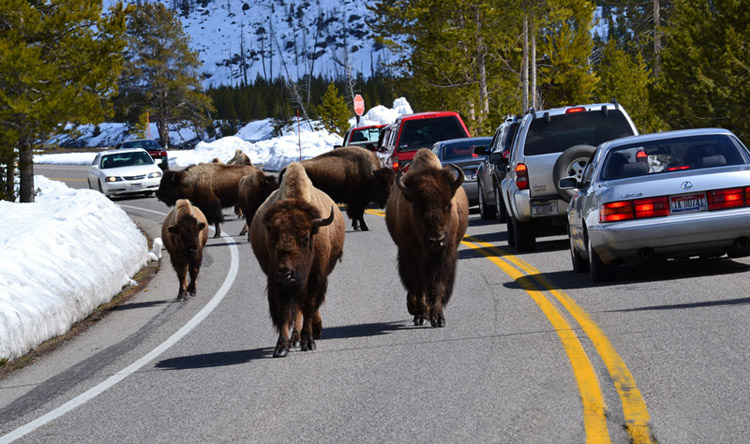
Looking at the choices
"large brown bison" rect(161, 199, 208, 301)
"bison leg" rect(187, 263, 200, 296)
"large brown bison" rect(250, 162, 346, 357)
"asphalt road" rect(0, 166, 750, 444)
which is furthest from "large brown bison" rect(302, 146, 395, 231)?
"large brown bison" rect(250, 162, 346, 357)

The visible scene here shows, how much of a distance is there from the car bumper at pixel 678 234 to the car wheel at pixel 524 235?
4583 millimetres

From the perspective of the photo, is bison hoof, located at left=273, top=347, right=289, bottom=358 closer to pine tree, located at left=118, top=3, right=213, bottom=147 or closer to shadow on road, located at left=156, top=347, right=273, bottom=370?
shadow on road, located at left=156, top=347, right=273, bottom=370

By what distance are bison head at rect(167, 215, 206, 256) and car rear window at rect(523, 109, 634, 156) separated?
5108 millimetres

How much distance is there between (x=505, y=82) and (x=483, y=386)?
49.3 m

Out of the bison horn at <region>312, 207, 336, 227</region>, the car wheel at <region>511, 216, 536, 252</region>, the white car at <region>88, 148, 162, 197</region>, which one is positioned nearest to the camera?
the bison horn at <region>312, 207, 336, 227</region>

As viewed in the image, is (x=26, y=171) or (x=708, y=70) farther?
(x=708, y=70)

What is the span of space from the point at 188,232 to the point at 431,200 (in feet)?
17.3

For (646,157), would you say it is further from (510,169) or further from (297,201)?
(297,201)

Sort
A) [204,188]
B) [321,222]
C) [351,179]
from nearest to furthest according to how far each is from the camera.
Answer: [321,222], [351,179], [204,188]

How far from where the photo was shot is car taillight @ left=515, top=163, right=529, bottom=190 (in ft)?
51.6

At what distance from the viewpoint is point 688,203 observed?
11195 mm

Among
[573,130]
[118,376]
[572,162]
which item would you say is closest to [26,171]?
[573,130]

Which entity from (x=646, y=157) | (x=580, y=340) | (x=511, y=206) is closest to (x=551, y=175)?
(x=511, y=206)

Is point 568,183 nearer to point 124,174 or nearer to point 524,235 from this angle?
point 524,235
